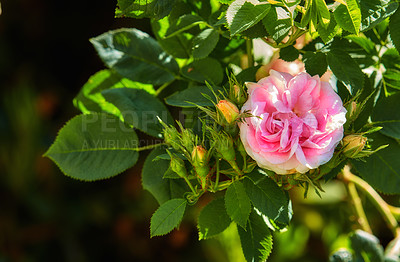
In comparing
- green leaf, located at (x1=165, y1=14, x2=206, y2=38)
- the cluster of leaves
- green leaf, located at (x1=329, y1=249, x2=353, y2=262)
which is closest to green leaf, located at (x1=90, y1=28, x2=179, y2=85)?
the cluster of leaves

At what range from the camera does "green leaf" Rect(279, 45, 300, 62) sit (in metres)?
0.65

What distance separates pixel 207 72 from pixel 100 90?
0.61ft

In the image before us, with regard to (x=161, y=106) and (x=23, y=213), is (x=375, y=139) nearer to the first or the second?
(x=161, y=106)

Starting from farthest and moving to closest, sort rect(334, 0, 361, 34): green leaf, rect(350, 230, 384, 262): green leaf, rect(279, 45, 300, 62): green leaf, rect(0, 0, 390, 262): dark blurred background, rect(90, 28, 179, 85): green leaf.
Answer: rect(0, 0, 390, 262): dark blurred background
rect(350, 230, 384, 262): green leaf
rect(90, 28, 179, 85): green leaf
rect(279, 45, 300, 62): green leaf
rect(334, 0, 361, 34): green leaf

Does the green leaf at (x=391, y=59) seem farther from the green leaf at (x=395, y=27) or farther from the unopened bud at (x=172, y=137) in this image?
the unopened bud at (x=172, y=137)

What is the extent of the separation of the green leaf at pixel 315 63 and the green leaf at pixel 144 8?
0.19 m

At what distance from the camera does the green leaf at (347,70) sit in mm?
610

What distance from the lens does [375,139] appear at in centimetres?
69


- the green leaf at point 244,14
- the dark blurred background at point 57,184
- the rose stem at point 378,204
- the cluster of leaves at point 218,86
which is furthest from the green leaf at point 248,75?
the dark blurred background at point 57,184

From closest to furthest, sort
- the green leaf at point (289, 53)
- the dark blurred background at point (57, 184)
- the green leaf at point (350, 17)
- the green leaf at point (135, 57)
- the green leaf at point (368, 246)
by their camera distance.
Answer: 1. the green leaf at point (350, 17)
2. the green leaf at point (289, 53)
3. the green leaf at point (135, 57)
4. the green leaf at point (368, 246)
5. the dark blurred background at point (57, 184)

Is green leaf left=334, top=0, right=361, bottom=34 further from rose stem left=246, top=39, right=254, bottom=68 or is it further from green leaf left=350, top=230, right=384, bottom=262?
green leaf left=350, top=230, right=384, bottom=262

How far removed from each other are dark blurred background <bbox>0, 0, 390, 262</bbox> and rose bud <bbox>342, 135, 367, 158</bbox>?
1386 mm

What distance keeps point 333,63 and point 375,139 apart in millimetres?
147

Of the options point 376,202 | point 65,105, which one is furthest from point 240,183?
point 65,105
